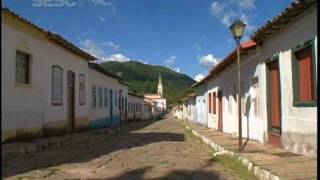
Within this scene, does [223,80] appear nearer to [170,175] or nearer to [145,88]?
[170,175]

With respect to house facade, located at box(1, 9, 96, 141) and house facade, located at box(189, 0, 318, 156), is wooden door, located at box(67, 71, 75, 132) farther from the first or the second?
house facade, located at box(189, 0, 318, 156)

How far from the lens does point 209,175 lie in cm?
947

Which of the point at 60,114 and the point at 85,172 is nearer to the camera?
the point at 85,172

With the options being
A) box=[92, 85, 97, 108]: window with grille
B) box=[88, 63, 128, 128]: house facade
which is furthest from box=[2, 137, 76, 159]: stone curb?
box=[92, 85, 97, 108]: window with grille

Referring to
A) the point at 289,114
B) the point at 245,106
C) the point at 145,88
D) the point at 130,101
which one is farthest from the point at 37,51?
the point at 145,88

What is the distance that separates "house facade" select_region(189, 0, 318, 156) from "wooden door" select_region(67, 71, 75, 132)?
27.6 feet

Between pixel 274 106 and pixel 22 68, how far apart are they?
871 cm

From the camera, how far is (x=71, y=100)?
23484mm

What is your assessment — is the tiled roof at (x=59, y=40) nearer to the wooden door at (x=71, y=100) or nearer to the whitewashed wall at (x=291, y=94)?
the wooden door at (x=71, y=100)

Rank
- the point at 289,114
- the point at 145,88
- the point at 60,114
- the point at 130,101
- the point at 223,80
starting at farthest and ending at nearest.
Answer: the point at 145,88 → the point at 130,101 → the point at 223,80 → the point at 60,114 → the point at 289,114

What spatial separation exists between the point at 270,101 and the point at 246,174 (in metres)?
4.66

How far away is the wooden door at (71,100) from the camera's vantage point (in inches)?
902

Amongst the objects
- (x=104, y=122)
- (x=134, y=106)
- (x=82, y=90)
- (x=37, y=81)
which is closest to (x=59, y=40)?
(x=37, y=81)

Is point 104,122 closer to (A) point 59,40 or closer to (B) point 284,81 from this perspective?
(A) point 59,40
